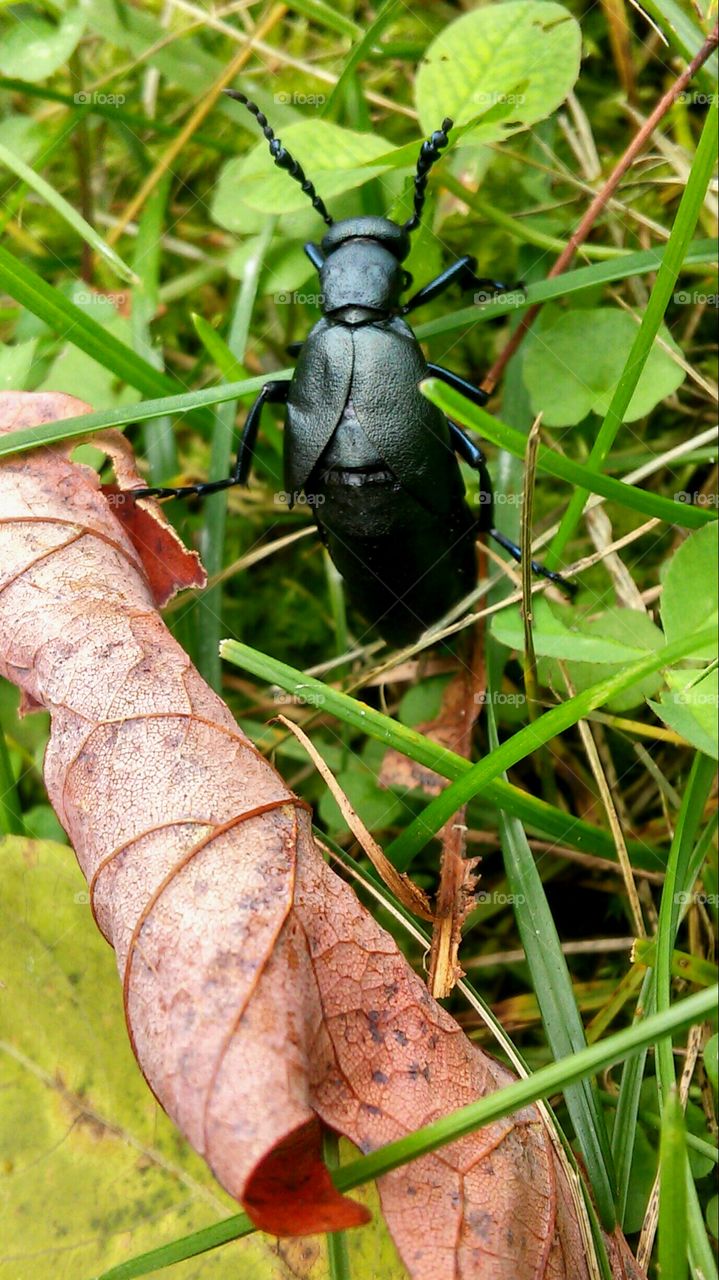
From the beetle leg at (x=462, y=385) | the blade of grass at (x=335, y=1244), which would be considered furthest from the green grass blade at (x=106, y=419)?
the blade of grass at (x=335, y=1244)

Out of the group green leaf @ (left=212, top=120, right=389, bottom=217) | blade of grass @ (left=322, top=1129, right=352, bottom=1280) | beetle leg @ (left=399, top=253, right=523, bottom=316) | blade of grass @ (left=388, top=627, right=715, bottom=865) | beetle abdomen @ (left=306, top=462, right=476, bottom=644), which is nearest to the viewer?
blade of grass @ (left=322, top=1129, right=352, bottom=1280)

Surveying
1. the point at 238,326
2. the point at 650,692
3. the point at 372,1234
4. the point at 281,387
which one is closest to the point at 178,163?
the point at 238,326

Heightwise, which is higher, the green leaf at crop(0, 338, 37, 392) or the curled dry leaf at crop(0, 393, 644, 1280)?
the green leaf at crop(0, 338, 37, 392)

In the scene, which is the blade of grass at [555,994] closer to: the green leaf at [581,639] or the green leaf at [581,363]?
the green leaf at [581,639]

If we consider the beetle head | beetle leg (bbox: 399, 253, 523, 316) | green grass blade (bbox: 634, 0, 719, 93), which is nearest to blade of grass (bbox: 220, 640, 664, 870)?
the beetle head

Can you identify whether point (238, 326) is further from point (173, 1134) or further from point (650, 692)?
point (173, 1134)

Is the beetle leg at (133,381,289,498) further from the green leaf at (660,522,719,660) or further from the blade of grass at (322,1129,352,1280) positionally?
the blade of grass at (322,1129,352,1280)
